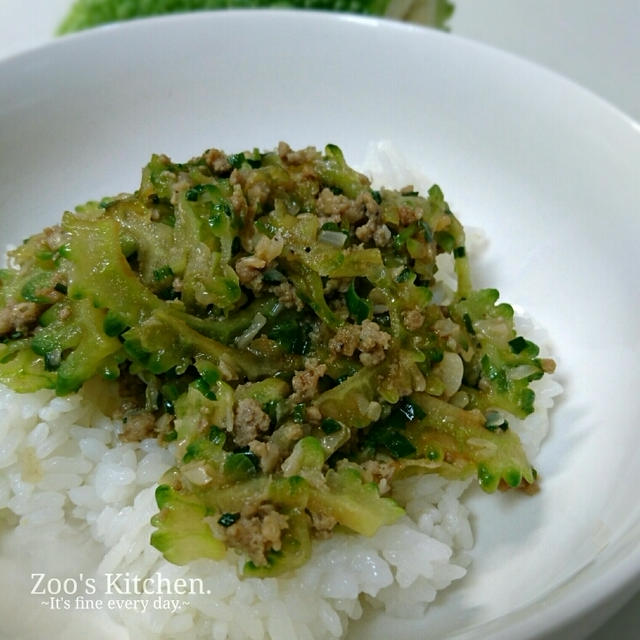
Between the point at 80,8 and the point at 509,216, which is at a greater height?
the point at 509,216

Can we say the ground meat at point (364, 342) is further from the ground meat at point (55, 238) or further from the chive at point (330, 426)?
the ground meat at point (55, 238)

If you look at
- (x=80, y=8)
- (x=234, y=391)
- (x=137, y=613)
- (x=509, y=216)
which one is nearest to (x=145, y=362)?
(x=234, y=391)

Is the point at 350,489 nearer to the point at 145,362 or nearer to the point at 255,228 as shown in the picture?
the point at 145,362

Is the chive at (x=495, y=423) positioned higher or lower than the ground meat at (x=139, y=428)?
higher

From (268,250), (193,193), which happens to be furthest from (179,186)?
(268,250)

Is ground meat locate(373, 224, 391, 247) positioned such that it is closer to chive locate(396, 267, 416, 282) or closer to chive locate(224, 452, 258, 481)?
chive locate(396, 267, 416, 282)

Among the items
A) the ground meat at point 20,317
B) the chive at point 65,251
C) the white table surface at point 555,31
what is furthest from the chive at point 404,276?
the white table surface at point 555,31

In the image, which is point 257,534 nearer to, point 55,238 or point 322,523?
point 322,523
